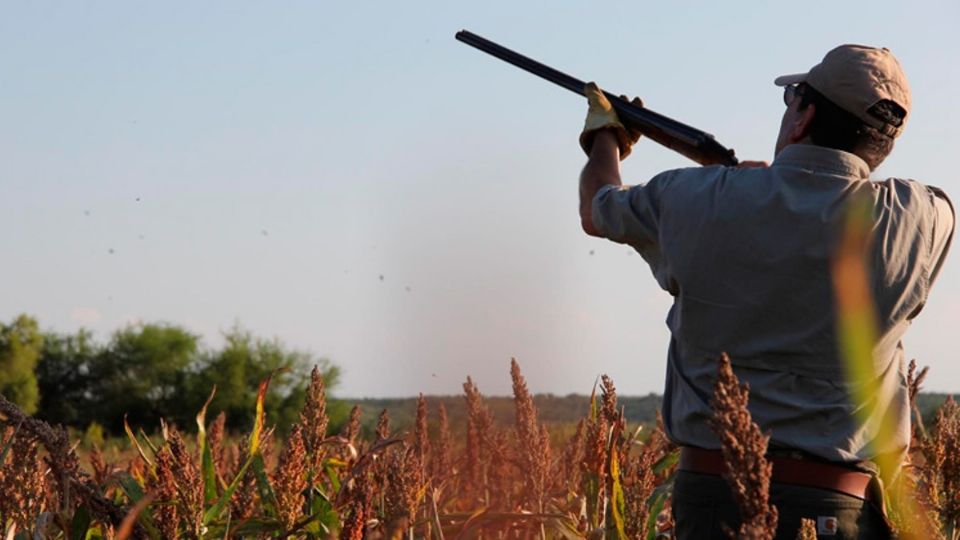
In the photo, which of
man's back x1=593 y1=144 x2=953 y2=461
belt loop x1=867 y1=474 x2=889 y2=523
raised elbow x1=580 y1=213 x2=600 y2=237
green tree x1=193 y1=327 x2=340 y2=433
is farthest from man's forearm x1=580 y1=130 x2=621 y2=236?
green tree x1=193 y1=327 x2=340 y2=433

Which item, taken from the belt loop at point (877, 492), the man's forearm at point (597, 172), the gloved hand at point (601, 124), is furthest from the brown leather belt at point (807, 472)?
the gloved hand at point (601, 124)

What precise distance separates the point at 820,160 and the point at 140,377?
147ft

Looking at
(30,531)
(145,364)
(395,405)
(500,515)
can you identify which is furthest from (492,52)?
(395,405)

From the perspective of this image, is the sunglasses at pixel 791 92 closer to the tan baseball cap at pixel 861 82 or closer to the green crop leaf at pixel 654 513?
the tan baseball cap at pixel 861 82

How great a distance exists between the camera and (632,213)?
3686 millimetres

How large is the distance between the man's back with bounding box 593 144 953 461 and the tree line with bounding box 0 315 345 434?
36320 millimetres

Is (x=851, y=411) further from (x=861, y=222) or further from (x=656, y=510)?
(x=656, y=510)

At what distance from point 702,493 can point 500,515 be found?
111 centimetres

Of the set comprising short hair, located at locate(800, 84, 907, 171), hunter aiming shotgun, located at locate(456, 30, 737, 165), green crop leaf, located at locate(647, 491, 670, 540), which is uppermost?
hunter aiming shotgun, located at locate(456, 30, 737, 165)

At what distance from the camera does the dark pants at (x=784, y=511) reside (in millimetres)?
3496

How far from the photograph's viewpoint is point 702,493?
3.60m

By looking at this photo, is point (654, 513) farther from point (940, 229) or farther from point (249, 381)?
point (249, 381)

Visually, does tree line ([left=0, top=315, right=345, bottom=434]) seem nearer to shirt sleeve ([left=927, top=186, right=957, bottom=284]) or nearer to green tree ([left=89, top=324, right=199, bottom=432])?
green tree ([left=89, top=324, right=199, bottom=432])

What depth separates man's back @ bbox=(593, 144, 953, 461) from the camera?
350 centimetres
